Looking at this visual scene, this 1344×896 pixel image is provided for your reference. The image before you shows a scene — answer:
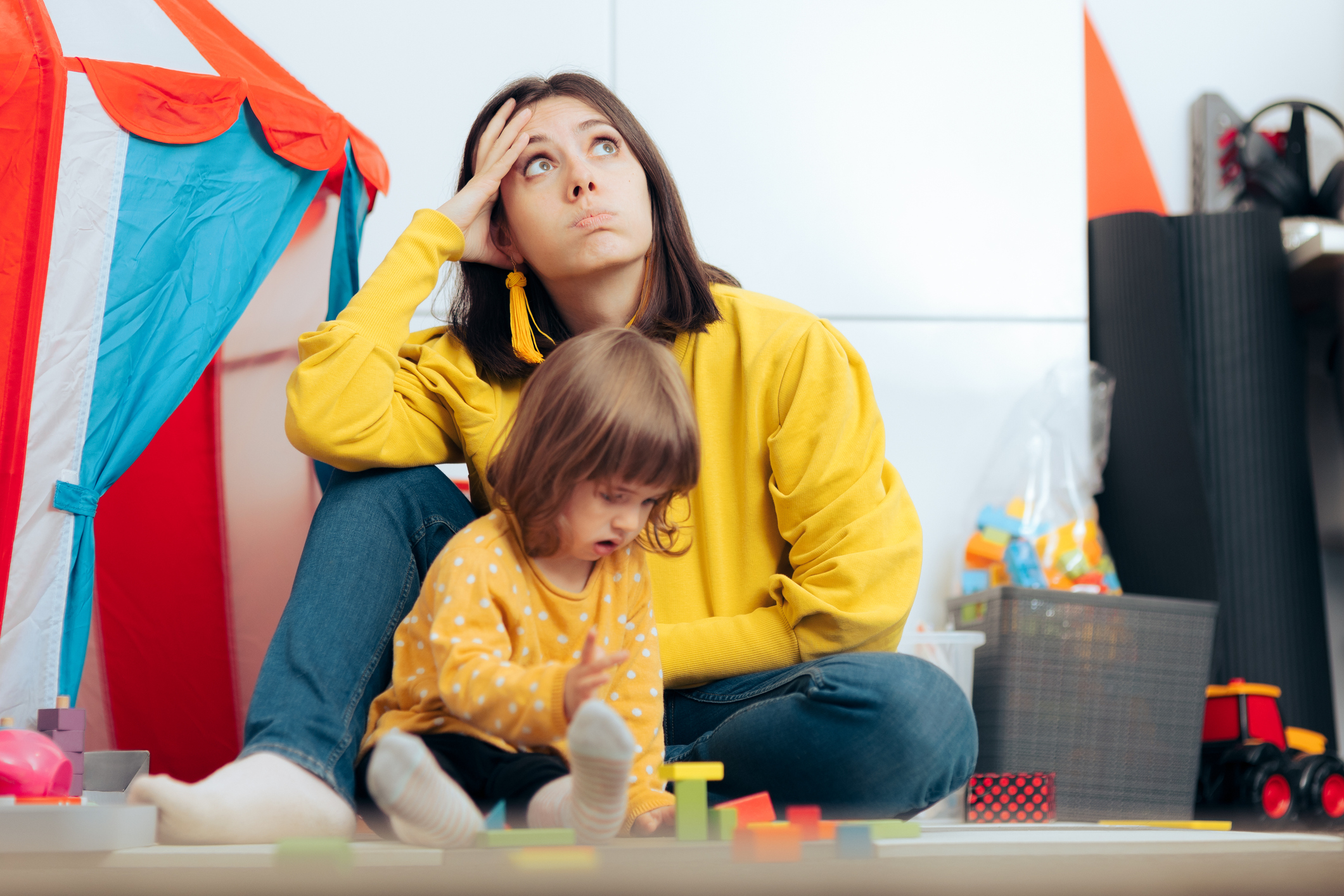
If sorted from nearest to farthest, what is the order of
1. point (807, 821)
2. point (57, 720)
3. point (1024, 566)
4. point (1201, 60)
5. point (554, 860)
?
point (554, 860) → point (807, 821) → point (57, 720) → point (1024, 566) → point (1201, 60)

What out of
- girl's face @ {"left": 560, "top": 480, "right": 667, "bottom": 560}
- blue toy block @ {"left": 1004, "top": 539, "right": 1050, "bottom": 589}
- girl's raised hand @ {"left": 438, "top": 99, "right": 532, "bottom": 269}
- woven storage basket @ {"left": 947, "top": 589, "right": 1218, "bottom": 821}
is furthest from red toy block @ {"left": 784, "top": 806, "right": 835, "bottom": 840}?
blue toy block @ {"left": 1004, "top": 539, "right": 1050, "bottom": 589}

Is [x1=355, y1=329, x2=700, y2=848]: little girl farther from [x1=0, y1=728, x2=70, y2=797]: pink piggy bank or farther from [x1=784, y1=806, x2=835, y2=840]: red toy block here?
[x1=0, y1=728, x2=70, y2=797]: pink piggy bank

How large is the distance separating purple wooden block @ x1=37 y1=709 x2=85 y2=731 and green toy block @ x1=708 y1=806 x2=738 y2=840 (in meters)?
0.58

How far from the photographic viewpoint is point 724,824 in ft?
2.18

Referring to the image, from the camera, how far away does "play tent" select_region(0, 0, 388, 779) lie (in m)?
1.03

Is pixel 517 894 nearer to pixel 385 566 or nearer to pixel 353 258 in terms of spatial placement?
pixel 385 566

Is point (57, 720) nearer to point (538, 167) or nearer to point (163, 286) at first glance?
point (163, 286)

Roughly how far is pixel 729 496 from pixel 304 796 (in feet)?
1.68

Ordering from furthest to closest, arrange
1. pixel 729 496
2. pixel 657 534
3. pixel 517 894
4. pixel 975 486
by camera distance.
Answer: pixel 975 486 < pixel 729 496 < pixel 657 534 < pixel 517 894

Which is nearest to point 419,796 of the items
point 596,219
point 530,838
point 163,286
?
point 530,838

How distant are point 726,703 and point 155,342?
2.33 ft

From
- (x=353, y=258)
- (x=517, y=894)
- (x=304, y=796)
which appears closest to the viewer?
(x=517, y=894)

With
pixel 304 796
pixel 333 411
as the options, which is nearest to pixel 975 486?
pixel 333 411

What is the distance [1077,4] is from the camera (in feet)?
6.72
